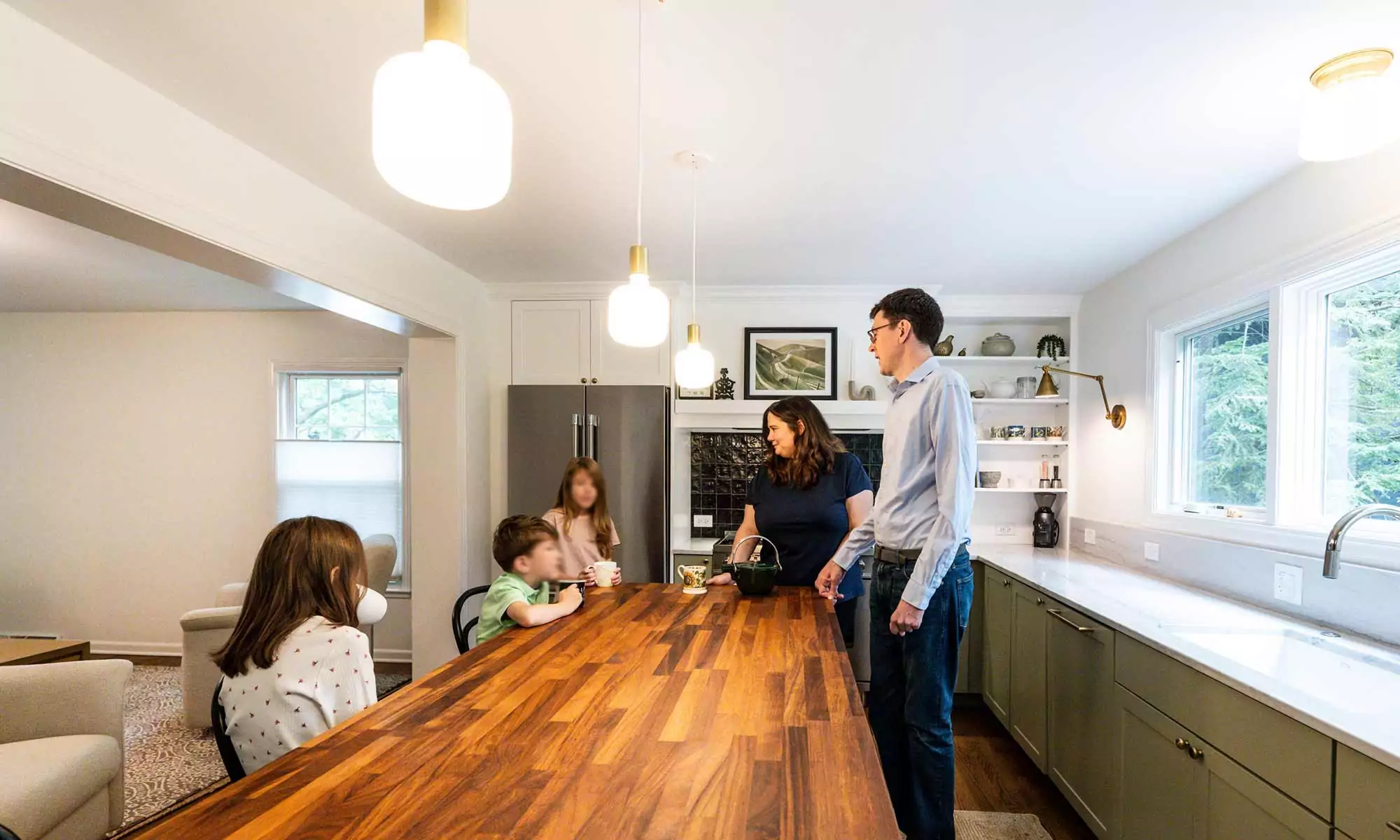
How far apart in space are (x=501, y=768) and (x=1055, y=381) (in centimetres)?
427

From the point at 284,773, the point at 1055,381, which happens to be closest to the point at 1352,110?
the point at 284,773

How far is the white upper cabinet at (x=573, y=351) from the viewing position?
165 inches

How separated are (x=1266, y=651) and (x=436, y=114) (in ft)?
8.05

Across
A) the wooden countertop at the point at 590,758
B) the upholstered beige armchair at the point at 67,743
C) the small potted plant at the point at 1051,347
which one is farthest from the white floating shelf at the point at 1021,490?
the upholstered beige armchair at the point at 67,743

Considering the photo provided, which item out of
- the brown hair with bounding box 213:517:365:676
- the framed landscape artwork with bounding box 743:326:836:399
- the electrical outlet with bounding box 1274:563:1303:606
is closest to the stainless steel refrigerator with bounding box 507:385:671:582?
the framed landscape artwork with bounding box 743:326:836:399

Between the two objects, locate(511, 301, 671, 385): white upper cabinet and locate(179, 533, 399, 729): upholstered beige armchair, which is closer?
locate(179, 533, 399, 729): upholstered beige armchair

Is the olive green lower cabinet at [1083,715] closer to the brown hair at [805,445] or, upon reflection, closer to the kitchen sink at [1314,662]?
the kitchen sink at [1314,662]

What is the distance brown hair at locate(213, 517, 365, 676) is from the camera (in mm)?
1508

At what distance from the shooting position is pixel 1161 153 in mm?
2240

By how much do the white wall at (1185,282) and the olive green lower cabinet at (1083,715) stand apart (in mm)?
1129

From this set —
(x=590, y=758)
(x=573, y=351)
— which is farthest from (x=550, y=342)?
(x=590, y=758)

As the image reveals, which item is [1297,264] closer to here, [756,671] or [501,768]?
[756,671]

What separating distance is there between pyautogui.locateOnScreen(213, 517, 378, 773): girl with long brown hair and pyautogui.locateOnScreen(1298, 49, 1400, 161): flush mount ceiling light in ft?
8.15

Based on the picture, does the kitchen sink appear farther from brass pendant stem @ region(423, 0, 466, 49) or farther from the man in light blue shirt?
brass pendant stem @ region(423, 0, 466, 49)
